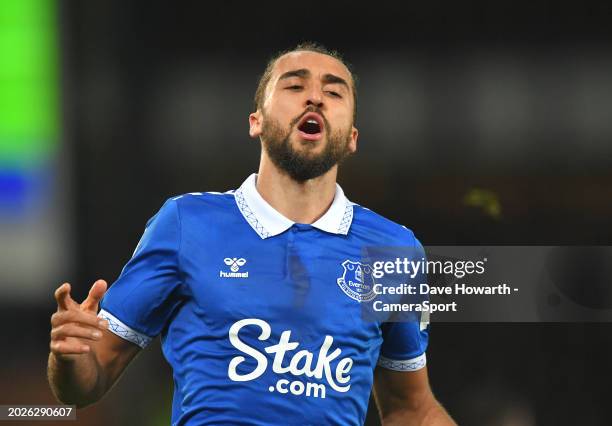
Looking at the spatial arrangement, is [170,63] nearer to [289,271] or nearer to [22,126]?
[22,126]

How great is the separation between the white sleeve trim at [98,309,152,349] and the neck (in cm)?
60

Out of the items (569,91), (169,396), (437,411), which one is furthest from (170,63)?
(437,411)

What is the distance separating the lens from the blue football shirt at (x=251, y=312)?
271cm

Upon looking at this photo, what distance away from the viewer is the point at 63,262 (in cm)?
518

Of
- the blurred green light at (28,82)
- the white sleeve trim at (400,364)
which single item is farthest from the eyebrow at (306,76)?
the blurred green light at (28,82)

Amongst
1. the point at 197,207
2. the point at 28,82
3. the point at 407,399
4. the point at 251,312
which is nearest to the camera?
the point at 251,312

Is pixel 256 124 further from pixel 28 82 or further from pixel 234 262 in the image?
pixel 28 82

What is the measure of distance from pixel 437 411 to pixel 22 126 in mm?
3128

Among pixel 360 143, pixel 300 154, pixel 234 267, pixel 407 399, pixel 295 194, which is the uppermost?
pixel 360 143

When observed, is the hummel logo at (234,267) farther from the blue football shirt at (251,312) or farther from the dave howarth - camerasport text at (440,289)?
the dave howarth - camerasport text at (440,289)

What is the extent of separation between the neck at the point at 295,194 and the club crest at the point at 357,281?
203 mm

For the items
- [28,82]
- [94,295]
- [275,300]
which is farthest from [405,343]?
[28,82]

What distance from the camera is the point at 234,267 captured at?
2.85 m

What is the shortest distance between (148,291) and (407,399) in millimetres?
984
